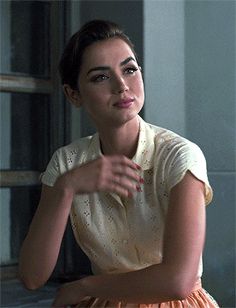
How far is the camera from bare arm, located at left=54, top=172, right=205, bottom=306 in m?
1.68

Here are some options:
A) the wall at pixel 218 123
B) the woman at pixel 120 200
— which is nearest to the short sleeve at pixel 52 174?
the woman at pixel 120 200

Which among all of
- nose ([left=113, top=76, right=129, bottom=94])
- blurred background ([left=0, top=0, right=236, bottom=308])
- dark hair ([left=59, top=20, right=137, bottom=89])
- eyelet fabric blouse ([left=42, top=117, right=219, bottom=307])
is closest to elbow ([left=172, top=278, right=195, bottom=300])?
eyelet fabric blouse ([left=42, top=117, right=219, bottom=307])

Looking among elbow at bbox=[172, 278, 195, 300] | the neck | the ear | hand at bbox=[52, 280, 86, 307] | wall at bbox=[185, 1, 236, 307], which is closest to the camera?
elbow at bbox=[172, 278, 195, 300]

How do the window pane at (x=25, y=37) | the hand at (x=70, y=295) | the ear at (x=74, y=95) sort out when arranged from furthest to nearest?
the window pane at (x=25, y=37) → the ear at (x=74, y=95) → the hand at (x=70, y=295)

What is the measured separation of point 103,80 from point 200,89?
116 centimetres

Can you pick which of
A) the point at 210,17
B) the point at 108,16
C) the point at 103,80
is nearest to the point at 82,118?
the point at 108,16

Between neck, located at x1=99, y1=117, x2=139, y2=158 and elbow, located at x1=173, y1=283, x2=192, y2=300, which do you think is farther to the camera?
neck, located at x1=99, y1=117, x2=139, y2=158

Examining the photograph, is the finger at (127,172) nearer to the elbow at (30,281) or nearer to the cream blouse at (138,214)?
the cream blouse at (138,214)

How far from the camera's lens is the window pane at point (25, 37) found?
3328 millimetres

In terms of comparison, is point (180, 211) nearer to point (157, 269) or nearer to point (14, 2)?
point (157, 269)

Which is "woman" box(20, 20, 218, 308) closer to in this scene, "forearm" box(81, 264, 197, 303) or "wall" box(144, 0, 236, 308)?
"forearm" box(81, 264, 197, 303)

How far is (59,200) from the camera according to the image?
1.79 m

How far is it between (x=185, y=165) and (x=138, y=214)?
0.19m

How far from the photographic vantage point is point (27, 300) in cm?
312
